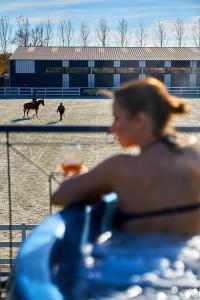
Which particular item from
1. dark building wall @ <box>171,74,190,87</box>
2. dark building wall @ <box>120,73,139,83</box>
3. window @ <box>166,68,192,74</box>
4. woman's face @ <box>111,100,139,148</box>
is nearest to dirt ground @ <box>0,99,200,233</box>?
woman's face @ <box>111,100,139,148</box>

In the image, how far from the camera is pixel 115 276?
1.94m

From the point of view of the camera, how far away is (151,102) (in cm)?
189

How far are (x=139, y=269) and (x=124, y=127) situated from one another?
53 cm

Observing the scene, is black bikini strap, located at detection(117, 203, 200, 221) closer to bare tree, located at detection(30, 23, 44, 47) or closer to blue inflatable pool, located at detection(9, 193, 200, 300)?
blue inflatable pool, located at detection(9, 193, 200, 300)

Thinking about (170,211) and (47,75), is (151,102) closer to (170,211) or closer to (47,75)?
(170,211)

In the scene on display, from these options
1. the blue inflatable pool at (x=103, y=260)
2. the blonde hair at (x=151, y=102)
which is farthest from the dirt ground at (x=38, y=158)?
the blonde hair at (x=151, y=102)

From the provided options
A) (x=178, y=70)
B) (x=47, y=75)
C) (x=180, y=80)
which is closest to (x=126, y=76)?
(x=178, y=70)

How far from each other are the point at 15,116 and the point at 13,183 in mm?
11757

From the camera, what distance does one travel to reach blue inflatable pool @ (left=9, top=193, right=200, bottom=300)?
1.73 m

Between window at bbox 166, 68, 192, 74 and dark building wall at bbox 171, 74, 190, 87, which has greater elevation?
window at bbox 166, 68, 192, 74

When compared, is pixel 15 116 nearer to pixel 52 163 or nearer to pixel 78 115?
pixel 78 115

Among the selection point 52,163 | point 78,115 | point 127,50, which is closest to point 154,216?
point 52,163

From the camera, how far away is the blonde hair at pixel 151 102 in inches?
74.5

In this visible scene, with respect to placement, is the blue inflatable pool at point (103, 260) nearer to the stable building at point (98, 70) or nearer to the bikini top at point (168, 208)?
the bikini top at point (168, 208)
